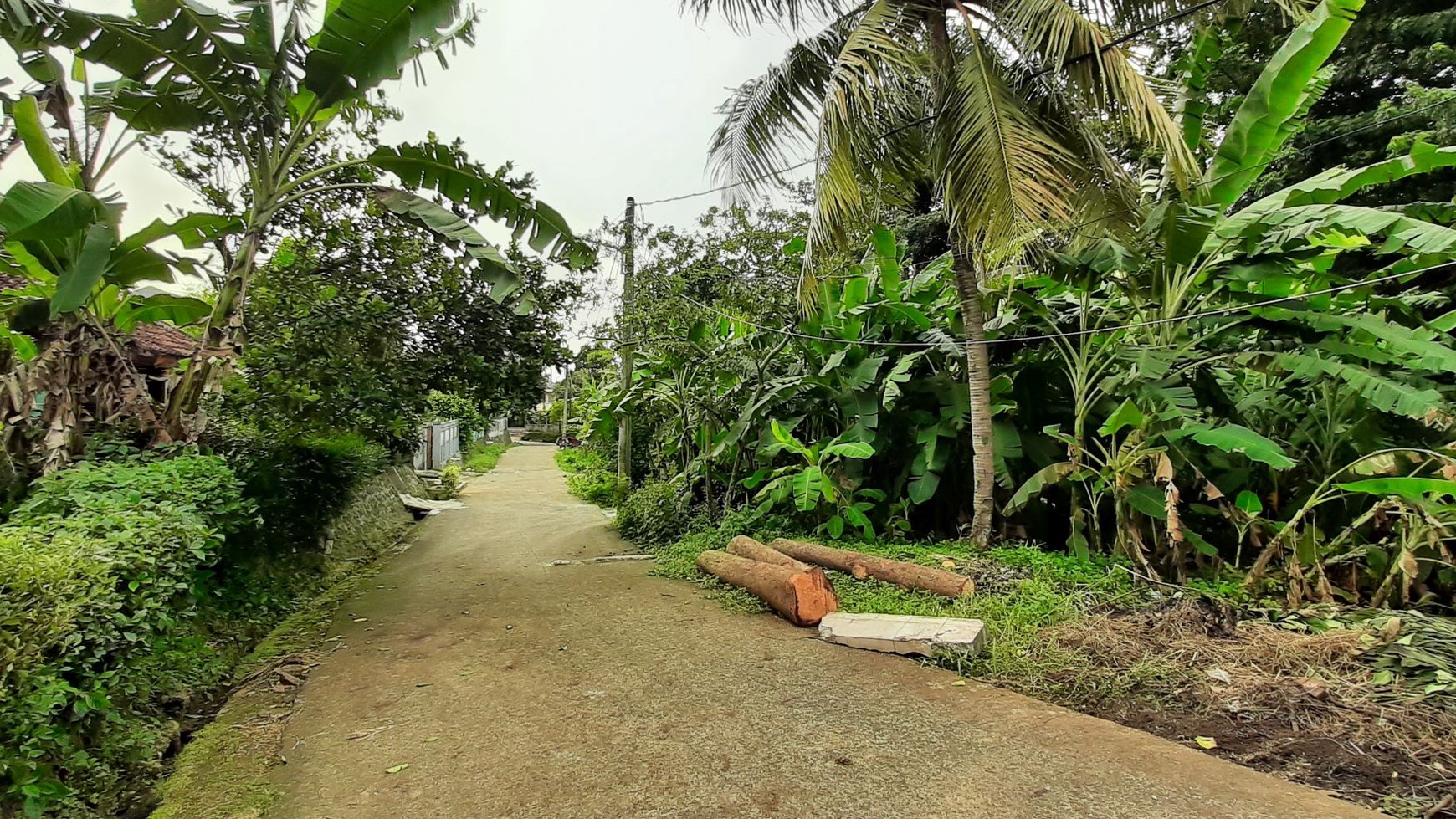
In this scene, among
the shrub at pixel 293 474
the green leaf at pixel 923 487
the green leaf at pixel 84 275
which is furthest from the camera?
the green leaf at pixel 923 487

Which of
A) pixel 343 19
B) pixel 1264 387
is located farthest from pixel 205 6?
pixel 1264 387

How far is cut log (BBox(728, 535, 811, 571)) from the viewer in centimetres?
511

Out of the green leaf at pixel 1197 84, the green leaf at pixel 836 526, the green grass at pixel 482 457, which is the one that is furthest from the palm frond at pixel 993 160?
the green grass at pixel 482 457

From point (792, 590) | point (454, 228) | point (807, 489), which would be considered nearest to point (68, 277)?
point (454, 228)

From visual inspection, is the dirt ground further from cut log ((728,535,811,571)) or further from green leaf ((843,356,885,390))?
green leaf ((843,356,885,390))

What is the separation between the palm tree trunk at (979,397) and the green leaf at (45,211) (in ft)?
19.0

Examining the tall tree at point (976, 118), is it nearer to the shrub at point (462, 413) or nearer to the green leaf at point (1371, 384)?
the green leaf at point (1371, 384)

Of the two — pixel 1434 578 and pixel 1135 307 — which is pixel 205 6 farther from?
pixel 1434 578

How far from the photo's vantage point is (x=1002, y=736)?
9.27ft

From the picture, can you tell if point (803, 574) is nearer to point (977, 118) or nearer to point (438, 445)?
point (977, 118)

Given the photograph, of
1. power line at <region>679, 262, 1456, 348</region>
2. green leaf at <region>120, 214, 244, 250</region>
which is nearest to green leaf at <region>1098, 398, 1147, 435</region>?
power line at <region>679, 262, 1456, 348</region>

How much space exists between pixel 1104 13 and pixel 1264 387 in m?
3.15

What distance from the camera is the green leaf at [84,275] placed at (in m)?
3.39

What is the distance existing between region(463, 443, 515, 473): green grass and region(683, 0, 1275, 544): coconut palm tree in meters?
14.2
